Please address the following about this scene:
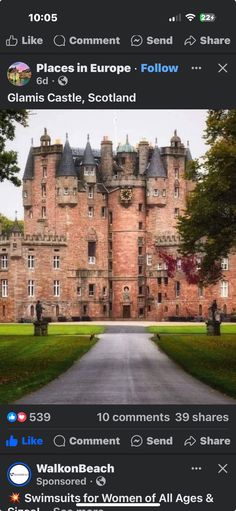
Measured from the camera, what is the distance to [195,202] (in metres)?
39.5

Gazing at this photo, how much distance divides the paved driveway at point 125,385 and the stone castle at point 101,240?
81919 mm

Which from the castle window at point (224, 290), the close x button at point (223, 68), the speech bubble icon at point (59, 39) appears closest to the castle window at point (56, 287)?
the castle window at point (224, 290)

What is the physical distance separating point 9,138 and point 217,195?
7940 mm

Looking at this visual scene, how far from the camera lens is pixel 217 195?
3697 cm

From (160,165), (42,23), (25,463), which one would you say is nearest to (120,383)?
(42,23)

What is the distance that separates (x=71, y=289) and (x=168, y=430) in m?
111

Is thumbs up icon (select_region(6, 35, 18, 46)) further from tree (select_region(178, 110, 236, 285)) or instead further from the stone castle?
the stone castle

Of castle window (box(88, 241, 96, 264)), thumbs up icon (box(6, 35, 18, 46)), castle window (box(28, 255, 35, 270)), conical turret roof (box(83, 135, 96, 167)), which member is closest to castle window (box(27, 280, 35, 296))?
castle window (box(28, 255, 35, 270))

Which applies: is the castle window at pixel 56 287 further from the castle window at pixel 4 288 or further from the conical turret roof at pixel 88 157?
the conical turret roof at pixel 88 157

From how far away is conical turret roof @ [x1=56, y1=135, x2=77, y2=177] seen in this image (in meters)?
126

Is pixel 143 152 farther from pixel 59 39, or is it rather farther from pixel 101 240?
pixel 59 39

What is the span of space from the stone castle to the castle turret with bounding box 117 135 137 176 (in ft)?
0.43

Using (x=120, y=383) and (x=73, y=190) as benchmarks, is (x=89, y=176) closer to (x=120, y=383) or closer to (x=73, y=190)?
(x=73, y=190)

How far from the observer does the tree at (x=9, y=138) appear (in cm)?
3288
